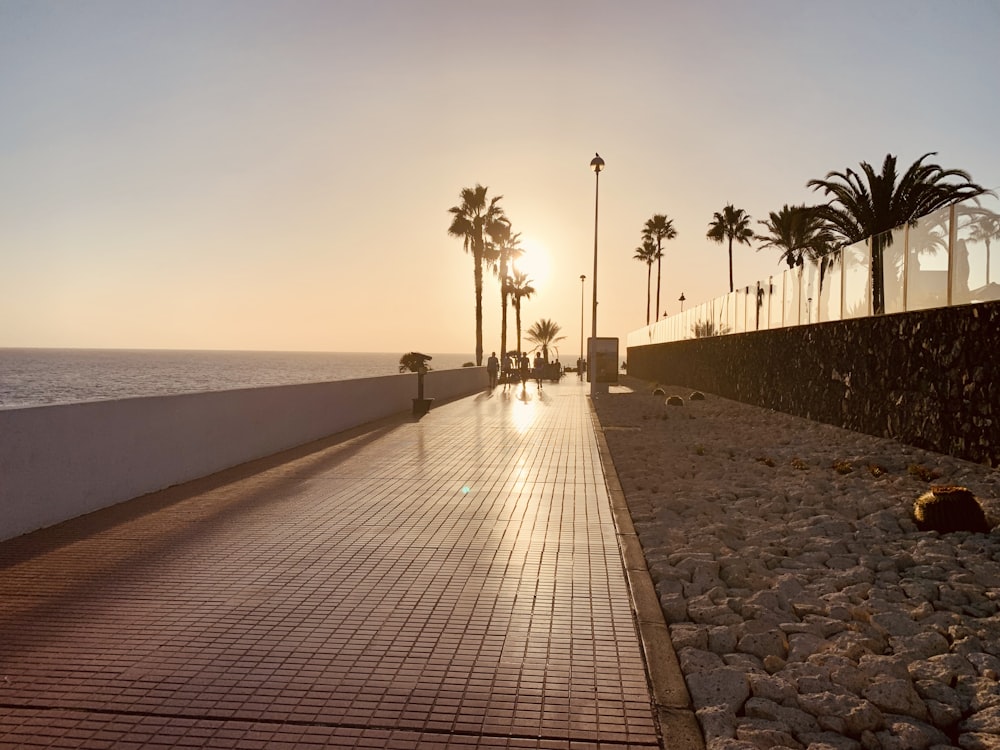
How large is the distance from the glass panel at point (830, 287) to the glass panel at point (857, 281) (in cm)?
34

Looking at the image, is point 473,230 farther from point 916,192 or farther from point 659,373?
point 916,192

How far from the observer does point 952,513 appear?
23.8 feet

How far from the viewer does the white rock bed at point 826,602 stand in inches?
144

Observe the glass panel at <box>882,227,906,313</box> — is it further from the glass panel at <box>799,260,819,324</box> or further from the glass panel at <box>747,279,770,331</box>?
the glass panel at <box>747,279,770,331</box>

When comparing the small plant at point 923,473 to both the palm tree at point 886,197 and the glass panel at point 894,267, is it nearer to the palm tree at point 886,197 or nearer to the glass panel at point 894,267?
the glass panel at point 894,267

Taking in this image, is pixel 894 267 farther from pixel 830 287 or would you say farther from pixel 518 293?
pixel 518 293

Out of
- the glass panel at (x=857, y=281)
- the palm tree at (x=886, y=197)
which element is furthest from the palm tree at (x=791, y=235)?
the glass panel at (x=857, y=281)

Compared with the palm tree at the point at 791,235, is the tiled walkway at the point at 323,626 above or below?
below

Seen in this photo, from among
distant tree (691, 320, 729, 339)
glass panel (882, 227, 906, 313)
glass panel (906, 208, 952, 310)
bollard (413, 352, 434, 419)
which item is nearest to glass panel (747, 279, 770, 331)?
distant tree (691, 320, 729, 339)

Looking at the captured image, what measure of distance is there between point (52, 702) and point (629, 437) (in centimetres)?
1288

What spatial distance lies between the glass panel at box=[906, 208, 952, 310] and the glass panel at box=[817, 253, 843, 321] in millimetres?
3269

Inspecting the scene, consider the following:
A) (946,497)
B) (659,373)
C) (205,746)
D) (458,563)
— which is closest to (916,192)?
(659,373)

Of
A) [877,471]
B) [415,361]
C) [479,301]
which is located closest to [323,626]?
[877,471]

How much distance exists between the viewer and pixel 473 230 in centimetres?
5150
